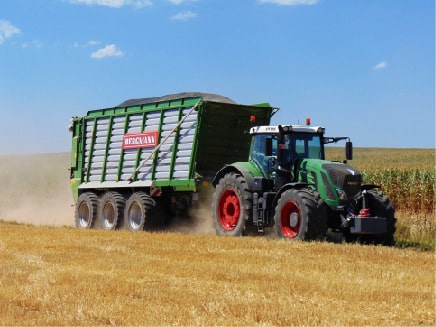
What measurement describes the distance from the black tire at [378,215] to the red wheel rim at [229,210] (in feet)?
7.54

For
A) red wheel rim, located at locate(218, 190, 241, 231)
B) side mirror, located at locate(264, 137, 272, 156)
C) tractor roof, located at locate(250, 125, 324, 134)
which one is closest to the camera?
side mirror, located at locate(264, 137, 272, 156)

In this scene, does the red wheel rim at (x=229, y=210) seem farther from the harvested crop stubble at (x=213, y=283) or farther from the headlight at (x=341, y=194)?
the headlight at (x=341, y=194)

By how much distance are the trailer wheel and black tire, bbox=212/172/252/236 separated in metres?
2.56

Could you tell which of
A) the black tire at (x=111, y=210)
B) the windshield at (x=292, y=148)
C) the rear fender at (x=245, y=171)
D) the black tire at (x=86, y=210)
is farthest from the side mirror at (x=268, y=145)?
→ the black tire at (x=86, y=210)

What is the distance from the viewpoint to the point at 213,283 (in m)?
8.91

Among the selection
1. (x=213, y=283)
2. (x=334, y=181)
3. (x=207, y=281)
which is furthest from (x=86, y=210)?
(x=213, y=283)

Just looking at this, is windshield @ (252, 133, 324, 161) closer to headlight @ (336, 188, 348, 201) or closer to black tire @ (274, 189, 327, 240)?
black tire @ (274, 189, 327, 240)

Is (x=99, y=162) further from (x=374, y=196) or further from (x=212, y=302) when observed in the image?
(x=212, y=302)

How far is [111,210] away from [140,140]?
2125mm

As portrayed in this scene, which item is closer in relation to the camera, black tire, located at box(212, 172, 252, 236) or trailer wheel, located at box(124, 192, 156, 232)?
black tire, located at box(212, 172, 252, 236)

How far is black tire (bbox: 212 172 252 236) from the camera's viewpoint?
1486 cm

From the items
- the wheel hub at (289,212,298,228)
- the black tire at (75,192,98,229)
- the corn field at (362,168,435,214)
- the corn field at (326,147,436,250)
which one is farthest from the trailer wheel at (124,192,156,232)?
the corn field at (362,168,435,214)

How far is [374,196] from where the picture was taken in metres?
14.3

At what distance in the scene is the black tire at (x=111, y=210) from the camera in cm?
1869
